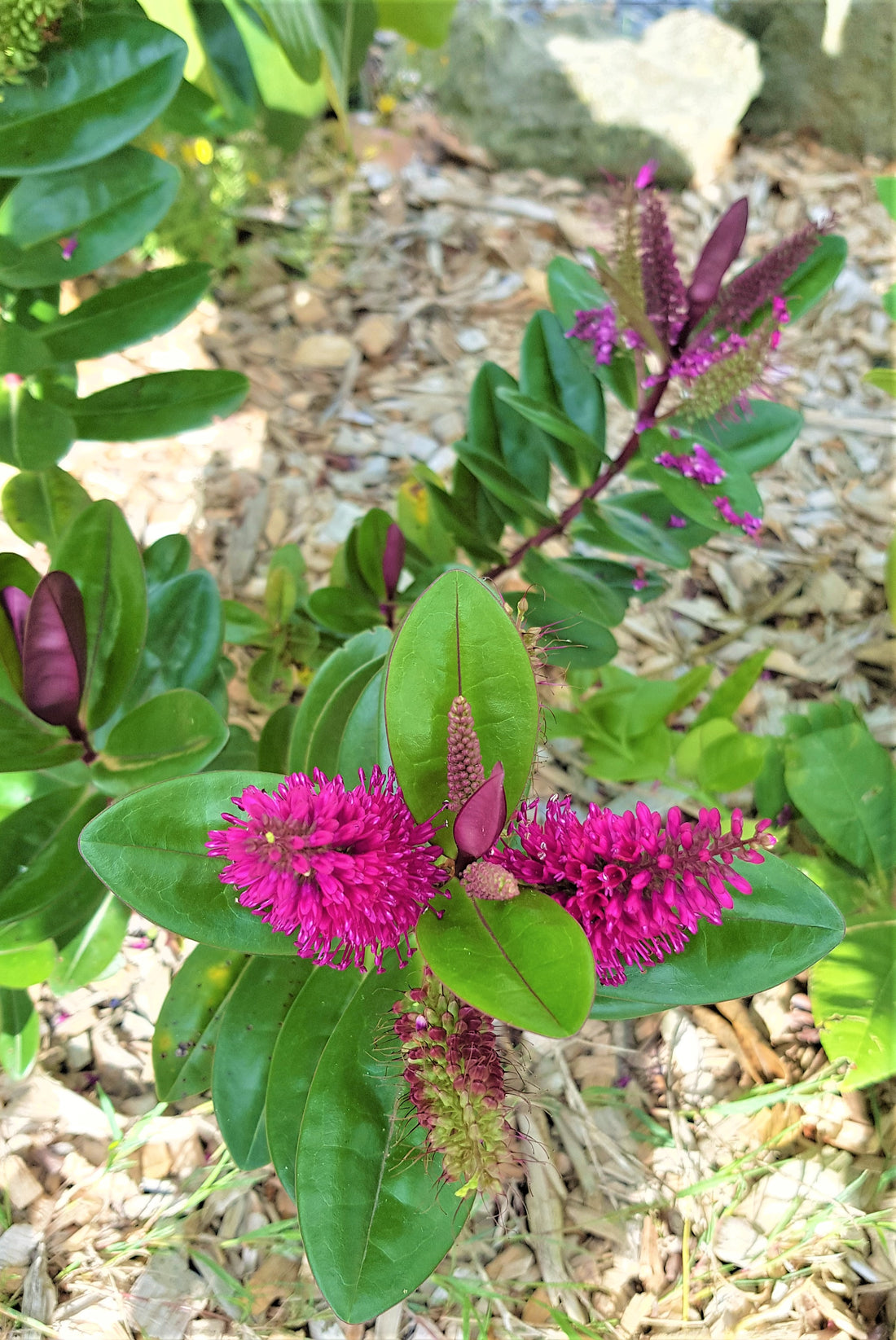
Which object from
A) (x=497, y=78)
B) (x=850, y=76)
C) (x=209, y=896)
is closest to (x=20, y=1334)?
(x=209, y=896)

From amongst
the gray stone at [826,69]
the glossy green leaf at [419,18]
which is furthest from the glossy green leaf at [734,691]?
the gray stone at [826,69]

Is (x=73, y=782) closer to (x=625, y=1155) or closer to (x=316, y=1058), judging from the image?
(x=316, y=1058)

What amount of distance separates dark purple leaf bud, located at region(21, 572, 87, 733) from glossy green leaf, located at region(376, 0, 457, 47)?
5.24 feet

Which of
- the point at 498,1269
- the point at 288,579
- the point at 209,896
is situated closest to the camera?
the point at 209,896

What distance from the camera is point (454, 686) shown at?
27.0 inches

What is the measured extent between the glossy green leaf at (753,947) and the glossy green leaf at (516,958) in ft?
0.41

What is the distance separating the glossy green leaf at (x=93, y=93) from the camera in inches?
37.0

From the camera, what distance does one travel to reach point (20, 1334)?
3.31ft

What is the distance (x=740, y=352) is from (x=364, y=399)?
129cm

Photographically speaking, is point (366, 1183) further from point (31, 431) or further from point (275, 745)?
point (31, 431)

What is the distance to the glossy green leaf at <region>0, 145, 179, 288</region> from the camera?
3.31ft

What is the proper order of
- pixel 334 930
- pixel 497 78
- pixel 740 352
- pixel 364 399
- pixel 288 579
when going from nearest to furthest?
pixel 334 930 < pixel 740 352 < pixel 288 579 < pixel 364 399 < pixel 497 78

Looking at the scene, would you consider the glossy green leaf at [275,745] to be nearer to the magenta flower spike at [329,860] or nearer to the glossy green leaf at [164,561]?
the glossy green leaf at [164,561]

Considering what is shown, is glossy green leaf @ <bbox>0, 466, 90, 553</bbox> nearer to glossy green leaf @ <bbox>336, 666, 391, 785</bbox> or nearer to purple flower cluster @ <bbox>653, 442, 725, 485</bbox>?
glossy green leaf @ <bbox>336, 666, 391, 785</bbox>
